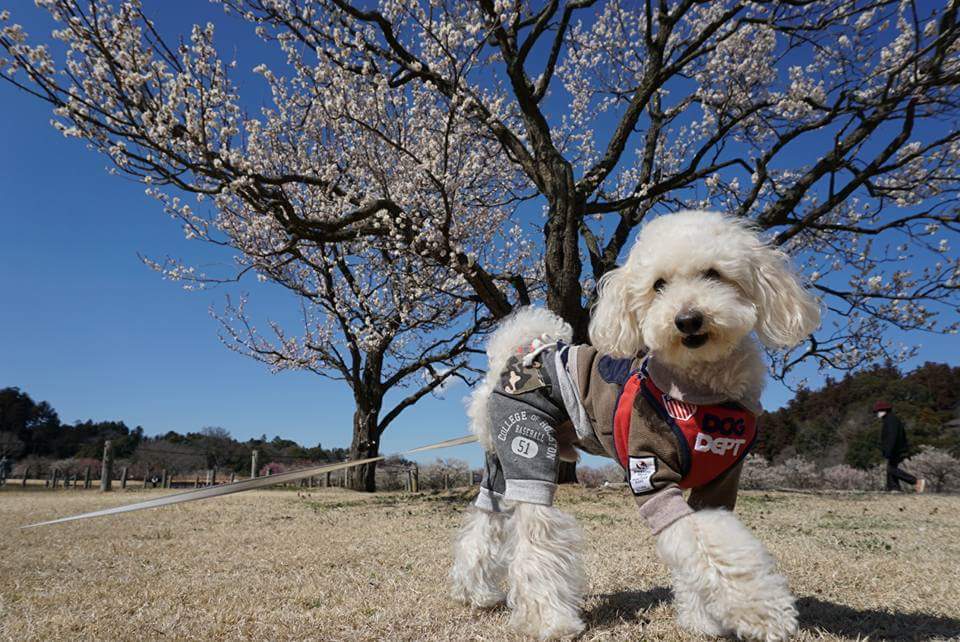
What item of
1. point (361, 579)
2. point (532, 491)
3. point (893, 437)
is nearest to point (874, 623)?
point (532, 491)

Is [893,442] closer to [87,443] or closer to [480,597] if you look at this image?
[480,597]

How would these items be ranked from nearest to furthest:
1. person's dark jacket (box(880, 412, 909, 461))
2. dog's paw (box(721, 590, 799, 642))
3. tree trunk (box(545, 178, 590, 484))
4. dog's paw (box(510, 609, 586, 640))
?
1. dog's paw (box(721, 590, 799, 642))
2. dog's paw (box(510, 609, 586, 640))
3. tree trunk (box(545, 178, 590, 484))
4. person's dark jacket (box(880, 412, 909, 461))

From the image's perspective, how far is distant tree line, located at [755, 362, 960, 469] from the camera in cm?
2211

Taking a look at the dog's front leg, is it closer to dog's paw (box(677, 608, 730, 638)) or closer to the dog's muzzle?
dog's paw (box(677, 608, 730, 638))

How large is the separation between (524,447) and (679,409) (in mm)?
719

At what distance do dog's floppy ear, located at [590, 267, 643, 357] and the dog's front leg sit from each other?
684 millimetres

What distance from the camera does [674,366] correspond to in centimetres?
225

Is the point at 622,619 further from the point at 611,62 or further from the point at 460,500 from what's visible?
the point at 611,62

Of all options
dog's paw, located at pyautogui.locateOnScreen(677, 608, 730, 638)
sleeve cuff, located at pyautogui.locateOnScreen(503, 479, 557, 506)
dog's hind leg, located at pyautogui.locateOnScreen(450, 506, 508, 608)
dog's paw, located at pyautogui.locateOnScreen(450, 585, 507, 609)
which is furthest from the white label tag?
dog's paw, located at pyautogui.locateOnScreen(450, 585, 507, 609)

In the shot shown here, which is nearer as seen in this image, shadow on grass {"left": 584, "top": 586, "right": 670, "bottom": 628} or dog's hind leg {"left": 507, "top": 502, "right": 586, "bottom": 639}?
dog's hind leg {"left": 507, "top": 502, "right": 586, "bottom": 639}

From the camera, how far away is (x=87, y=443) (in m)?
43.0

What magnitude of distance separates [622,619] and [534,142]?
742 cm

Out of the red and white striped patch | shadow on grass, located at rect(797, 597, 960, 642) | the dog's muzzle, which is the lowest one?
shadow on grass, located at rect(797, 597, 960, 642)

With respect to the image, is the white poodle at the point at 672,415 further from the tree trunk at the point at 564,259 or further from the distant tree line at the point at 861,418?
the distant tree line at the point at 861,418
